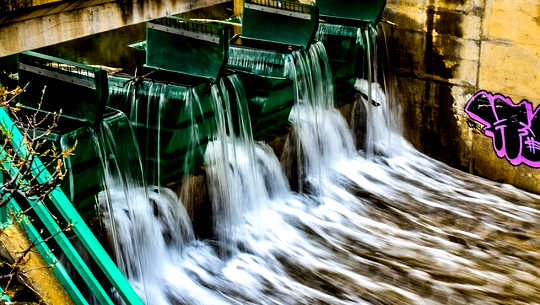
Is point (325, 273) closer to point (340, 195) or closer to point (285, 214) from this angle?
point (285, 214)

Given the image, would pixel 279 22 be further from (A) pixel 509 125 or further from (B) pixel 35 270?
(B) pixel 35 270

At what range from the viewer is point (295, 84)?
39.6 ft

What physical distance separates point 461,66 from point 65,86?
709 centimetres

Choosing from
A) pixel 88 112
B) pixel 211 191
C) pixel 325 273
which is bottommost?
pixel 325 273

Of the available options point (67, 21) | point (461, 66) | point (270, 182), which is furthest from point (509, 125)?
point (67, 21)

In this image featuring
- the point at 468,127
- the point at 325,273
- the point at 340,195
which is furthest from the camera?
the point at 468,127

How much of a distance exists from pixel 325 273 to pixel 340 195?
95.9 inches

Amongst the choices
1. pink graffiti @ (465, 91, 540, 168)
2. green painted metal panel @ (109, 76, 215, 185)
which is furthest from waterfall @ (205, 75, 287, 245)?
pink graffiti @ (465, 91, 540, 168)

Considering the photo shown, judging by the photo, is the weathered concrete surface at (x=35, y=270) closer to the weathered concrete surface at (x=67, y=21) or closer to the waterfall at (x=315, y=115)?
the weathered concrete surface at (x=67, y=21)

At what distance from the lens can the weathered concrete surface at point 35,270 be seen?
19.3ft

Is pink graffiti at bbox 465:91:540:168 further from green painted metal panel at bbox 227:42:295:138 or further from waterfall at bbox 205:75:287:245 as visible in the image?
waterfall at bbox 205:75:287:245

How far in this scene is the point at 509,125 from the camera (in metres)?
12.4

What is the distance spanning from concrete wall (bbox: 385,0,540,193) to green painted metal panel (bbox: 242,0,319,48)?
1886 millimetres

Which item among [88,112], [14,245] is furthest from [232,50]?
[14,245]
